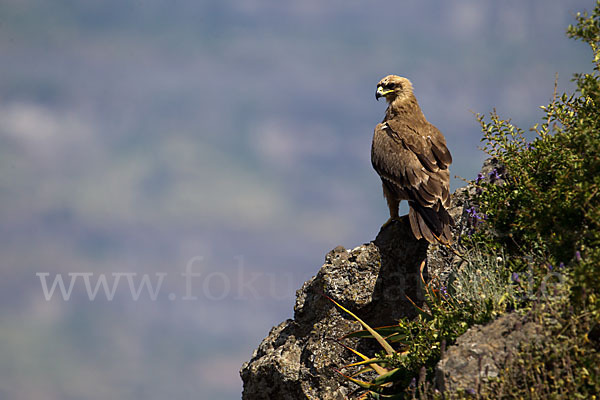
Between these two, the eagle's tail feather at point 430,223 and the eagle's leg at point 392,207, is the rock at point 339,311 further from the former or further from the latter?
the eagle's tail feather at point 430,223

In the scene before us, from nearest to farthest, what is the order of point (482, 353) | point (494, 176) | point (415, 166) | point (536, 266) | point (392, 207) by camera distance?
point (482, 353), point (536, 266), point (494, 176), point (415, 166), point (392, 207)

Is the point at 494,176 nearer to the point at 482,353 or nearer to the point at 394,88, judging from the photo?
the point at 394,88

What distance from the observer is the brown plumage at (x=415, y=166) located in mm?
6555

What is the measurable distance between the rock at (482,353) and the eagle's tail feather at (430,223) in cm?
204

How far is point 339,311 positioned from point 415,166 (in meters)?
2.08

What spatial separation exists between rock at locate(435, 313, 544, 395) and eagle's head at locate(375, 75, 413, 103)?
16.1ft

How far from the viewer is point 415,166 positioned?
278 inches

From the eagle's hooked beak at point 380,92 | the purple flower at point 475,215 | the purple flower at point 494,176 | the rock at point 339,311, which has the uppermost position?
the eagle's hooked beak at point 380,92

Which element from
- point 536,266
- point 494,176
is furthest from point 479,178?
point 536,266

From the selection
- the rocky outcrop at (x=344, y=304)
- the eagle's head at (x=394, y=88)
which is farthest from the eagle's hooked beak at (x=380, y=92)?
the rocky outcrop at (x=344, y=304)

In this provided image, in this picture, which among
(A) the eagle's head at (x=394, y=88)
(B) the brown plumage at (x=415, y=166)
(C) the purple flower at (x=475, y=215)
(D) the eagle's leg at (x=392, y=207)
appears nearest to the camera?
(C) the purple flower at (x=475, y=215)

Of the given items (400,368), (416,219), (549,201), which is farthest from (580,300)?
(416,219)

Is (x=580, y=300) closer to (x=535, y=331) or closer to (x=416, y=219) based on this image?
(x=535, y=331)

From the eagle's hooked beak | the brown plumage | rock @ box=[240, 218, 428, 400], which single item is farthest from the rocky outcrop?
the eagle's hooked beak
